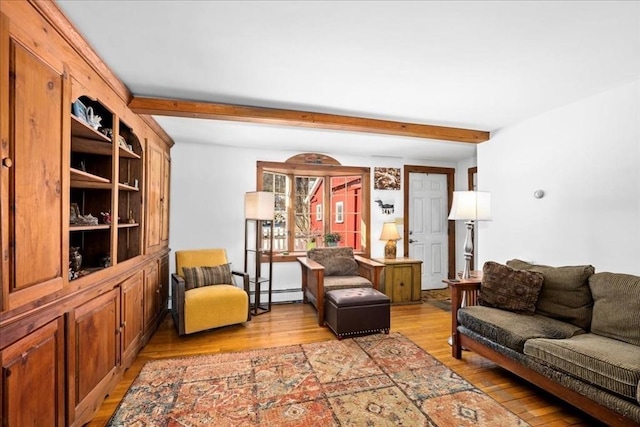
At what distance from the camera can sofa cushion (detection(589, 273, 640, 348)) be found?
6.82ft

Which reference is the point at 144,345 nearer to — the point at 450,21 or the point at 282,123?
the point at 282,123

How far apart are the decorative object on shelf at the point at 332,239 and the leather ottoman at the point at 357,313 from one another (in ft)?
4.58

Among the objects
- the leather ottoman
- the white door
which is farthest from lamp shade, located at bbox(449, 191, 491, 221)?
the white door

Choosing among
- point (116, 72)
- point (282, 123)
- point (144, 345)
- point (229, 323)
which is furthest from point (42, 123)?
point (229, 323)

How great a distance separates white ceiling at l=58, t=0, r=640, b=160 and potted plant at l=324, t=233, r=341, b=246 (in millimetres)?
2177

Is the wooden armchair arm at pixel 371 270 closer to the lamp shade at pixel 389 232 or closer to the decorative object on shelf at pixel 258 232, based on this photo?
the lamp shade at pixel 389 232

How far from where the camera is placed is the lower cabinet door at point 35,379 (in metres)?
1.22

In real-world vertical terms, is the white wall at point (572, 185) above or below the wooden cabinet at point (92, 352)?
above

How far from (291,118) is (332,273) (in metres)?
2.14

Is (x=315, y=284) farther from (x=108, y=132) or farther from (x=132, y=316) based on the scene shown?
(x=108, y=132)

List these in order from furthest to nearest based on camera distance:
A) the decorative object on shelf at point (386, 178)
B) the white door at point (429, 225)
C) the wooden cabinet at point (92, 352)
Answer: the white door at point (429, 225) < the decorative object on shelf at point (386, 178) < the wooden cabinet at point (92, 352)

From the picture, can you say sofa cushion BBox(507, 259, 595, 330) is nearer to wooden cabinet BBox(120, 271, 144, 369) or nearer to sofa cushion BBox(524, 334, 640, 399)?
sofa cushion BBox(524, 334, 640, 399)

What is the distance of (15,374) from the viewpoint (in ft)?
4.13

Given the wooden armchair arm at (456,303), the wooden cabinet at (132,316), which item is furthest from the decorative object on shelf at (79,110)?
the wooden armchair arm at (456,303)
